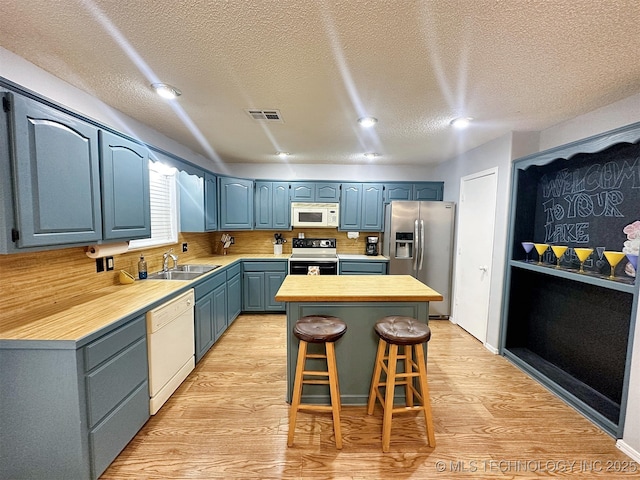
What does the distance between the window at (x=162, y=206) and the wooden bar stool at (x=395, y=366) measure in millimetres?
2492

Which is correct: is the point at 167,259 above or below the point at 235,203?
below

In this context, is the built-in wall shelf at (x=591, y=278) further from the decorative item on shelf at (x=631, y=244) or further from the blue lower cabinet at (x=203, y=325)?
the blue lower cabinet at (x=203, y=325)

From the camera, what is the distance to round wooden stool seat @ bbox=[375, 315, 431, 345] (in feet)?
5.58

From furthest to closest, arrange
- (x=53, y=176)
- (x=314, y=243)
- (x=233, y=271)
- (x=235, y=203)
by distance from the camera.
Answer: (x=314, y=243)
(x=235, y=203)
(x=233, y=271)
(x=53, y=176)

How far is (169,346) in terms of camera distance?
213 centimetres

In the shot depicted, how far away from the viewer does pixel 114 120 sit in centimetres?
236

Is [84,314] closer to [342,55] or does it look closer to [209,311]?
[209,311]

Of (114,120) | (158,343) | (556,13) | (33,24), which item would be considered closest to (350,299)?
(158,343)

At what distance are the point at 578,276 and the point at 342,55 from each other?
2.35m

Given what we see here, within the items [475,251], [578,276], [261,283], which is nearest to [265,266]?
[261,283]

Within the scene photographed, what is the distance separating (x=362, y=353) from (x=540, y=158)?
93.2 inches

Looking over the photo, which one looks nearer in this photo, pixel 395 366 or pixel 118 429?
pixel 118 429

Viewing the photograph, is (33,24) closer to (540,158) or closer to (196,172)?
(196,172)

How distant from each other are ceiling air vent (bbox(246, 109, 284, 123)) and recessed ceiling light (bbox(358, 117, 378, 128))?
2.49ft
